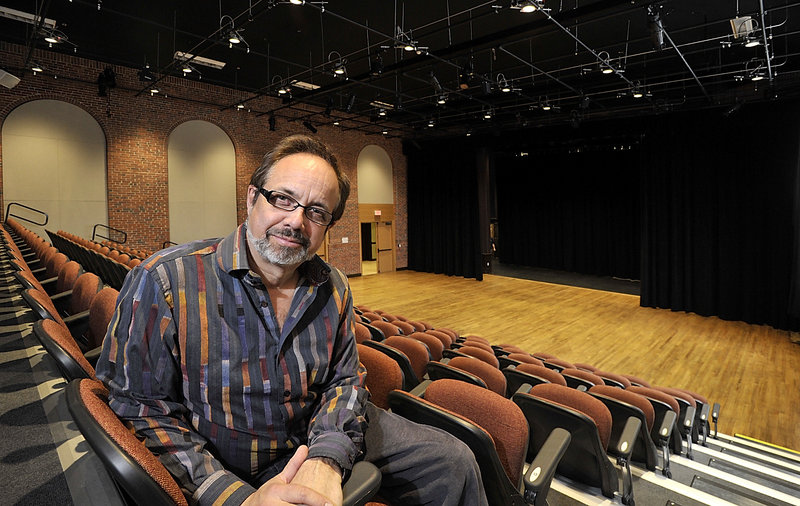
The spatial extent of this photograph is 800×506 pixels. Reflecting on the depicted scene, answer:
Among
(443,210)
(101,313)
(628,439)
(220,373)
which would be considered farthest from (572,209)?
(220,373)

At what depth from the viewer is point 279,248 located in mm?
1369

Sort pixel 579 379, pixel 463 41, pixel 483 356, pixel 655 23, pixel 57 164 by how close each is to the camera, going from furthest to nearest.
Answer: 1. pixel 57 164
2. pixel 463 41
3. pixel 655 23
4. pixel 483 356
5. pixel 579 379

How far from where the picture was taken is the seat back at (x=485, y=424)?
1.39 m

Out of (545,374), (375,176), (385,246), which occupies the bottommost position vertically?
(545,374)

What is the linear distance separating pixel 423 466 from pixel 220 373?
0.70 m

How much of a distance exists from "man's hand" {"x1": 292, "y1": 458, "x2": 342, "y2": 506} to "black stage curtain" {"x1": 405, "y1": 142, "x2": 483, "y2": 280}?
13.8 meters

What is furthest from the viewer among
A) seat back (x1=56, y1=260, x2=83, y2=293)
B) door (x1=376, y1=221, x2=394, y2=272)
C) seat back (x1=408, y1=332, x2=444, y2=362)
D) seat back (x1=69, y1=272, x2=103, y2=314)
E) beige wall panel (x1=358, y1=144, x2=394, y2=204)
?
door (x1=376, y1=221, x2=394, y2=272)

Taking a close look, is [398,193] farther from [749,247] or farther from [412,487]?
[412,487]

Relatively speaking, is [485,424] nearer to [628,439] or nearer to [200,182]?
[628,439]

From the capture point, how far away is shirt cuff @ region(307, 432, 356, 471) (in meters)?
1.18

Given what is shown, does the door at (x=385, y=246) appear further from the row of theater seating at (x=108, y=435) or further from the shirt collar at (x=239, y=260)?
the shirt collar at (x=239, y=260)

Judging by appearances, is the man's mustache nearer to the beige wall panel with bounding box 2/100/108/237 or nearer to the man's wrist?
the man's wrist

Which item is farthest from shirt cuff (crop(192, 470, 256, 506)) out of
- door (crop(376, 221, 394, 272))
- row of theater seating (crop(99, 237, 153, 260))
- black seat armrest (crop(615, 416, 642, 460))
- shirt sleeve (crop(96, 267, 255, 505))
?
door (crop(376, 221, 394, 272))

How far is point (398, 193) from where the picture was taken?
16500 millimetres
